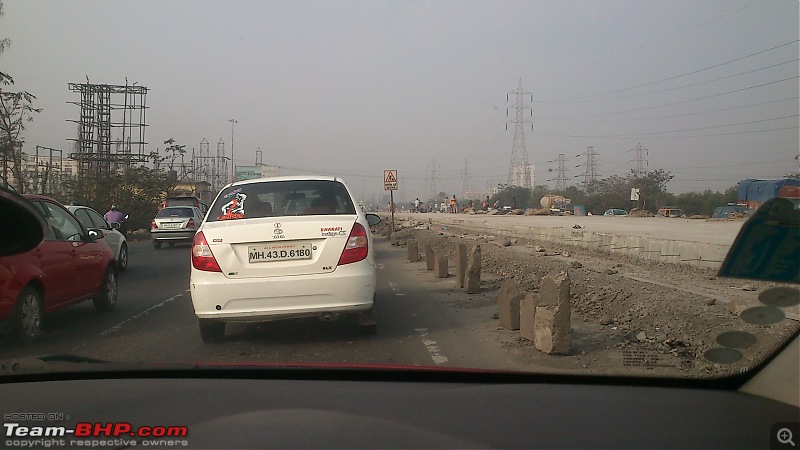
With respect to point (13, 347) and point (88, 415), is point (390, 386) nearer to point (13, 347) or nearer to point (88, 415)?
point (88, 415)

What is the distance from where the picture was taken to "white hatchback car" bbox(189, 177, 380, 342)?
19.0 ft

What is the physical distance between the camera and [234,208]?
640 centimetres

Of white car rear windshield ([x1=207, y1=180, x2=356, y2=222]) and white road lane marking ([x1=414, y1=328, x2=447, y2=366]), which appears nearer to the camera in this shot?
white road lane marking ([x1=414, y1=328, x2=447, y2=366])

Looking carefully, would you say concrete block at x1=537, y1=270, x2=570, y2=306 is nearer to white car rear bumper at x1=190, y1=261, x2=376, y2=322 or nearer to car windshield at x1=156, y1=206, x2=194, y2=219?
white car rear bumper at x1=190, y1=261, x2=376, y2=322

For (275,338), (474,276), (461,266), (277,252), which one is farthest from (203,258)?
(461,266)

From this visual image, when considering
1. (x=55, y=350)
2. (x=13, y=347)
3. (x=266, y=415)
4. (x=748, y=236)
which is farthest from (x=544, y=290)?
(x=13, y=347)

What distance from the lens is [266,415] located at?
2.58 metres

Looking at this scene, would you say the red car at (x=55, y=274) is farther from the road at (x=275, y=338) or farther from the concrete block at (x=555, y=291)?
the concrete block at (x=555, y=291)

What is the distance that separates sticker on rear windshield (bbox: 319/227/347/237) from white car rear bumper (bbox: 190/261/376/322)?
1.07 ft

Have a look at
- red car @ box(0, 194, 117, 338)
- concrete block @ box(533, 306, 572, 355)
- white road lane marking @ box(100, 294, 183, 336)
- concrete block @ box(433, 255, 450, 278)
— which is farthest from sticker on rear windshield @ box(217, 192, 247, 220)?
concrete block @ box(433, 255, 450, 278)

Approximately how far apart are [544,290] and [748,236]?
3.07 metres

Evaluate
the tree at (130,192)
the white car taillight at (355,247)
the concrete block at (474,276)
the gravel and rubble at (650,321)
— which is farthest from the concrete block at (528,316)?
the tree at (130,192)

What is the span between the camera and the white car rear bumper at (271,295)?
578 cm

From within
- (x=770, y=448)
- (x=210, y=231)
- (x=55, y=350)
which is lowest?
(x=55, y=350)
